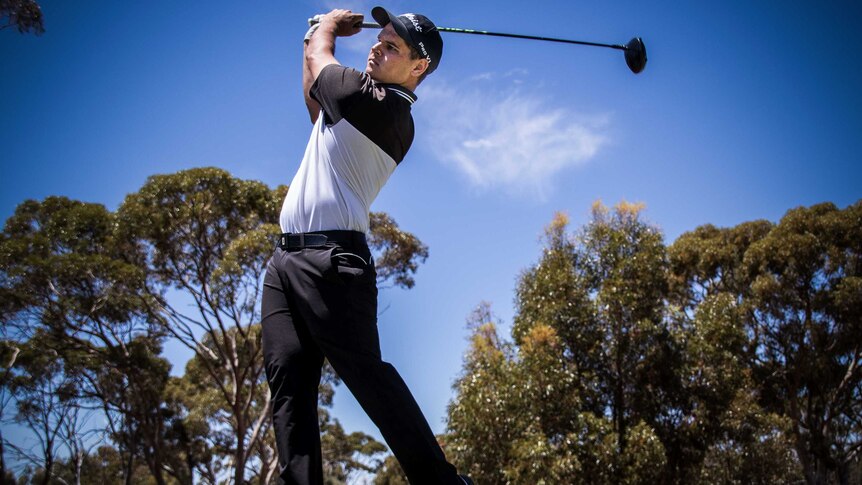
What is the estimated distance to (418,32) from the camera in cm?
242

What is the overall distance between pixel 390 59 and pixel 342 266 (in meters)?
0.83

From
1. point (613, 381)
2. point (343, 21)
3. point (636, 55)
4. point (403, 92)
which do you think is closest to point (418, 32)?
point (403, 92)

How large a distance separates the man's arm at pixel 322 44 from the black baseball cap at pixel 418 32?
0.21 meters

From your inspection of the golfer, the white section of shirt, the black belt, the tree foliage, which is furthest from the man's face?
the tree foliage

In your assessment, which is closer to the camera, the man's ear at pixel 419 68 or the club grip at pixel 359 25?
the man's ear at pixel 419 68

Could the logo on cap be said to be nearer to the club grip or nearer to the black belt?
the club grip

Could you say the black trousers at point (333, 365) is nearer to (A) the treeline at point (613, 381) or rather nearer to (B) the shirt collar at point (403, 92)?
(B) the shirt collar at point (403, 92)

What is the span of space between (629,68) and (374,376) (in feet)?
7.63

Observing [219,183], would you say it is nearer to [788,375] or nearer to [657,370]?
[657,370]

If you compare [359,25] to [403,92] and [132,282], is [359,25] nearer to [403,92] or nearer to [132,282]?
[403,92]

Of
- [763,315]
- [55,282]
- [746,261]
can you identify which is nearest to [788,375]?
[763,315]

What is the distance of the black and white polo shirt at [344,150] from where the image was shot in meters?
2.19

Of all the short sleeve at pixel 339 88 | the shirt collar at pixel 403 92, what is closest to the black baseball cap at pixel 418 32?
the shirt collar at pixel 403 92

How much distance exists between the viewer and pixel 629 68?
348 cm
